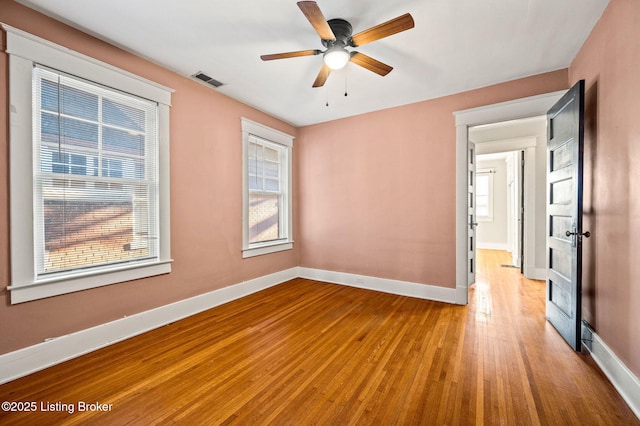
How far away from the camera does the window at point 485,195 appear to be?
805cm

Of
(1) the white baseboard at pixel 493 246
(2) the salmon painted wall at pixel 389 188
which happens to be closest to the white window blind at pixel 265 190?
(2) the salmon painted wall at pixel 389 188

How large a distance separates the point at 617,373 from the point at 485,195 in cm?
722

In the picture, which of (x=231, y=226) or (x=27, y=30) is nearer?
(x=27, y=30)

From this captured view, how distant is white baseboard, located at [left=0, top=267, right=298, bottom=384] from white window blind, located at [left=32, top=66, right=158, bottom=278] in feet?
1.81

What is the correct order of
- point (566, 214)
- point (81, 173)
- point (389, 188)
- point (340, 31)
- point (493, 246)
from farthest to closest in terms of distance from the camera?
1. point (493, 246)
2. point (389, 188)
3. point (566, 214)
4. point (81, 173)
5. point (340, 31)

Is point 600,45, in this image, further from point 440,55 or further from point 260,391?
point 260,391

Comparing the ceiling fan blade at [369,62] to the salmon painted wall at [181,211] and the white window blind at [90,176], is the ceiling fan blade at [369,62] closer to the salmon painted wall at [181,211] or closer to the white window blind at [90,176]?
the salmon painted wall at [181,211]

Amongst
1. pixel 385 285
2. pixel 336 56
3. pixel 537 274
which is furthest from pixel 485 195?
pixel 336 56

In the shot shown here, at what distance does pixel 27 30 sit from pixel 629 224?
4557 mm

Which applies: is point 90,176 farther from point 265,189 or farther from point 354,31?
point 354,31

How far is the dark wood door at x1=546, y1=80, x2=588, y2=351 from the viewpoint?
224 cm

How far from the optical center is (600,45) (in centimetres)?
214

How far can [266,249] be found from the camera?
425 centimetres

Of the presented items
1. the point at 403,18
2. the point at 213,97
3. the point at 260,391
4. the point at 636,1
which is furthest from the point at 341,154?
the point at 260,391
